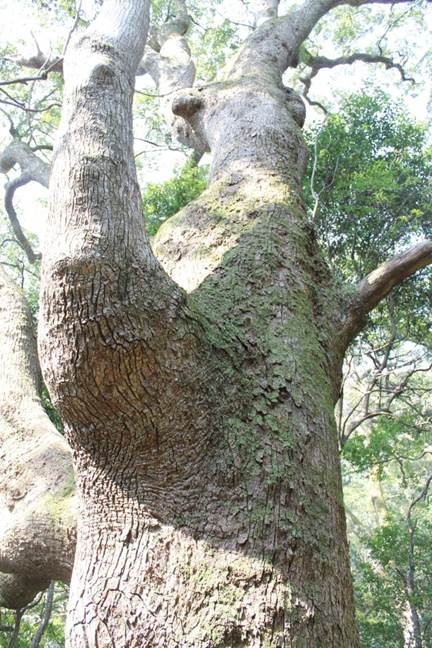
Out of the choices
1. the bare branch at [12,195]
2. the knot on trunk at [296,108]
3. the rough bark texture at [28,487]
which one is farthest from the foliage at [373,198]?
the rough bark texture at [28,487]

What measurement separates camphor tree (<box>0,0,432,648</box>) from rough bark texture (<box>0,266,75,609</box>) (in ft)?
0.03

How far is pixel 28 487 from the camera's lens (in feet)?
7.21

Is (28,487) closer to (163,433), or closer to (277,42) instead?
(163,433)

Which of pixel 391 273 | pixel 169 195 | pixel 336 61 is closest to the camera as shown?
pixel 391 273

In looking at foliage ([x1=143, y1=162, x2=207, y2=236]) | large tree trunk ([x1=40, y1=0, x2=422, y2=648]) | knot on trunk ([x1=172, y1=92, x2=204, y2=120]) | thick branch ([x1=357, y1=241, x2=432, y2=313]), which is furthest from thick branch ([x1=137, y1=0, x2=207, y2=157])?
large tree trunk ([x1=40, y1=0, x2=422, y2=648])

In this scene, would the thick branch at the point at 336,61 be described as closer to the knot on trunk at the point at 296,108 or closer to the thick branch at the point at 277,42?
the thick branch at the point at 277,42

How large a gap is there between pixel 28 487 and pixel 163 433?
3.03 feet

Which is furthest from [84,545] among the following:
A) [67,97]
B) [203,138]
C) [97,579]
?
[203,138]

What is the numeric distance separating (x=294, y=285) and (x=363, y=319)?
46 cm

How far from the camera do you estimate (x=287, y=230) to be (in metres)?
2.43

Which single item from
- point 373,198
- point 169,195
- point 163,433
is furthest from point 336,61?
point 163,433

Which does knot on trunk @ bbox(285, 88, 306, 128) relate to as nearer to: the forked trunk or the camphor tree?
the camphor tree

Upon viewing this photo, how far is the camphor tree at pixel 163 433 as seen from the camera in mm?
1424

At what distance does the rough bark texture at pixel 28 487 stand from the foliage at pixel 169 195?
395cm
